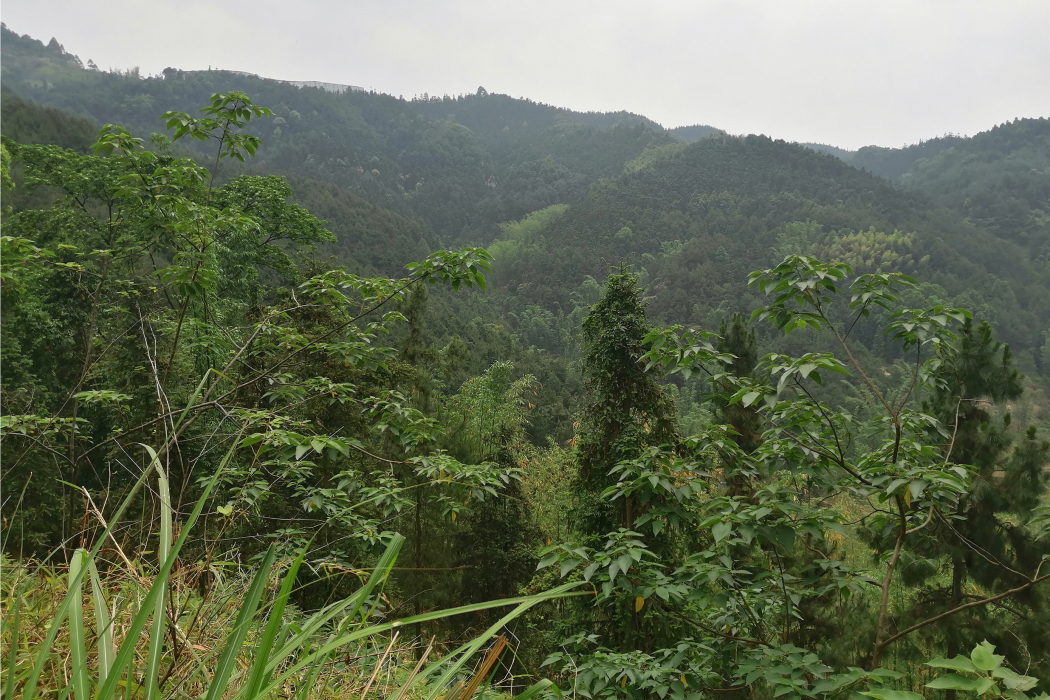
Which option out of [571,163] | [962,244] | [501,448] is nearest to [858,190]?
[962,244]

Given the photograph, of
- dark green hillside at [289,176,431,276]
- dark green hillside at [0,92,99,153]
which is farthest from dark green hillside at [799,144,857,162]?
dark green hillside at [0,92,99,153]

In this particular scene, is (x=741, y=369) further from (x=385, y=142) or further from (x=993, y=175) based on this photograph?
(x=385, y=142)

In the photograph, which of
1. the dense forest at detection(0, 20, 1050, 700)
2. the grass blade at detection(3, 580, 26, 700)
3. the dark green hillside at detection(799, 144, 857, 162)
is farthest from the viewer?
the dark green hillside at detection(799, 144, 857, 162)

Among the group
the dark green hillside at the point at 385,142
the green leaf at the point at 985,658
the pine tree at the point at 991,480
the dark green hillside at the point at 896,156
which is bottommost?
the pine tree at the point at 991,480

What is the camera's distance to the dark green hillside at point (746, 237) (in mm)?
71688

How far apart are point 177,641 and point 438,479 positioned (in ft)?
6.09

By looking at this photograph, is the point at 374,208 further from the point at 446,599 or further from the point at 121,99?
the point at 121,99

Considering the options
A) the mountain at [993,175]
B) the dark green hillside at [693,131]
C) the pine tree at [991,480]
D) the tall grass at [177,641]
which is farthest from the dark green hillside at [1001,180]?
the tall grass at [177,641]

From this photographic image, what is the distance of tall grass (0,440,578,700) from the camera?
0.75m

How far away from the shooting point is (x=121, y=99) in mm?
110062

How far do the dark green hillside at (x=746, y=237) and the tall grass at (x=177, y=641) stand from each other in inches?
2473

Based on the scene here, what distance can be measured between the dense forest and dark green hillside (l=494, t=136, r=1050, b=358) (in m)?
42.0

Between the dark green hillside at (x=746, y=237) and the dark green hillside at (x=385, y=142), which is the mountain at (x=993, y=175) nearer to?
the dark green hillside at (x=746, y=237)

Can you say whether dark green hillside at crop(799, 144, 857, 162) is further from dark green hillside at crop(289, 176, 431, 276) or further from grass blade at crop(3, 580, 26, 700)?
grass blade at crop(3, 580, 26, 700)
